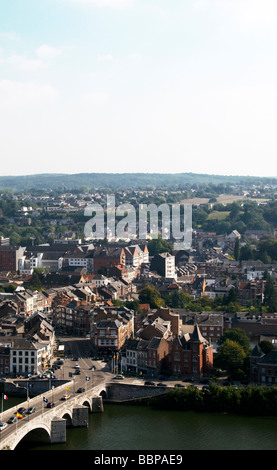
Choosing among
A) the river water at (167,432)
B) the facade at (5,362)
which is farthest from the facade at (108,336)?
the river water at (167,432)

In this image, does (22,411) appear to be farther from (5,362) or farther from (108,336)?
(108,336)

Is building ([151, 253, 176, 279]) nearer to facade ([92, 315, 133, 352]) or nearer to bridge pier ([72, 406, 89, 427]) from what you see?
facade ([92, 315, 133, 352])

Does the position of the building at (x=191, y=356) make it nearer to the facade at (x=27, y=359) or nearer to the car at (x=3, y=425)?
the facade at (x=27, y=359)

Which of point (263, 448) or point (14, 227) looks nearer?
point (263, 448)

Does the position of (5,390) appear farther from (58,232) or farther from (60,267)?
(58,232)

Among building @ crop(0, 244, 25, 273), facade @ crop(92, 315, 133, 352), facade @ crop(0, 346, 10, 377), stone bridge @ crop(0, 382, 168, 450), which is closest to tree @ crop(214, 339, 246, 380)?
stone bridge @ crop(0, 382, 168, 450)
